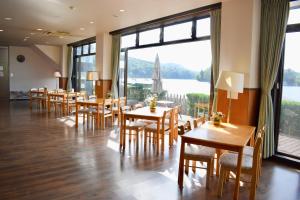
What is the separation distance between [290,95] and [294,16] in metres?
1.34

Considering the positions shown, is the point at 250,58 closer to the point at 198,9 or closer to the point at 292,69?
→ the point at 292,69

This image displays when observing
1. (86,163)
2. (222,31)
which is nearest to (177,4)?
(222,31)

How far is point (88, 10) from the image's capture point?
18.8 ft

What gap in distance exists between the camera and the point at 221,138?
3.04 meters

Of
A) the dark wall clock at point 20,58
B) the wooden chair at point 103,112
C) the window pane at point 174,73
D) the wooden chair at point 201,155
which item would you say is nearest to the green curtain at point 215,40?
the window pane at point 174,73

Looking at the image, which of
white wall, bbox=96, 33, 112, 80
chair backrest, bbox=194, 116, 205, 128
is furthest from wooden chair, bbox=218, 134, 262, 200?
white wall, bbox=96, 33, 112, 80

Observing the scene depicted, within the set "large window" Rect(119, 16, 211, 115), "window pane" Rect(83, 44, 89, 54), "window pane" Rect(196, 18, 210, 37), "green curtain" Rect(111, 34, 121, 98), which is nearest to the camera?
"window pane" Rect(196, 18, 210, 37)

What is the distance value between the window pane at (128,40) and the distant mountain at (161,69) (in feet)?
1.54

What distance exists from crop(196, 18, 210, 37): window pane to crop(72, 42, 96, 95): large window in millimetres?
5825

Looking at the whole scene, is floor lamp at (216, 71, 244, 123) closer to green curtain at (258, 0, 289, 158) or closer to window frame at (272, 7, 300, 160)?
green curtain at (258, 0, 289, 158)

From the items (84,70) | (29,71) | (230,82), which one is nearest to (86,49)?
(84,70)

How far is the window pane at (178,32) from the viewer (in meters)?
6.08

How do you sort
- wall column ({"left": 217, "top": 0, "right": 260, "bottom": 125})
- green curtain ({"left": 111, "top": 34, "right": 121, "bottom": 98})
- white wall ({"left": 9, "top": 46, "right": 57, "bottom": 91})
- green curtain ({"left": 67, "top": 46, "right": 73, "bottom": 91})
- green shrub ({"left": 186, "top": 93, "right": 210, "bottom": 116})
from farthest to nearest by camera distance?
white wall ({"left": 9, "top": 46, "right": 57, "bottom": 91})
green curtain ({"left": 67, "top": 46, "right": 73, "bottom": 91})
green curtain ({"left": 111, "top": 34, "right": 121, "bottom": 98})
green shrub ({"left": 186, "top": 93, "right": 210, "bottom": 116})
wall column ({"left": 217, "top": 0, "right": 260, "bottom": 125})

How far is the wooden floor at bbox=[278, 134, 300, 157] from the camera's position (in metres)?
4.32
